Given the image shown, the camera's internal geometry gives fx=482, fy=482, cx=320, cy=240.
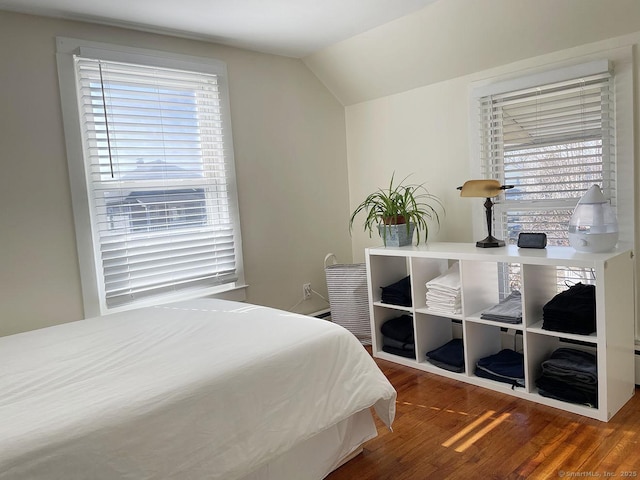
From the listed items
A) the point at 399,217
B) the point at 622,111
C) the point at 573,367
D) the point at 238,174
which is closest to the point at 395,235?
the point at 399,217

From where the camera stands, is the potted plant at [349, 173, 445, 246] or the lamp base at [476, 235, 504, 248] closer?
the lamp base at [476, 235, 504, 248]

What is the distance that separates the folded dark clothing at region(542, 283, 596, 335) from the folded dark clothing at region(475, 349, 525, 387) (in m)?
0.34

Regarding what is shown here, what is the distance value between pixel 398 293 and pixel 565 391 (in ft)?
3.59

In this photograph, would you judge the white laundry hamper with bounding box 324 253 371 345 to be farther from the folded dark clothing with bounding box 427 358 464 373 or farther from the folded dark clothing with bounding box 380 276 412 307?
the folded dark clothing with bounding box 427 358 464 373

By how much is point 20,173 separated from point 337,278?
2.06 meters

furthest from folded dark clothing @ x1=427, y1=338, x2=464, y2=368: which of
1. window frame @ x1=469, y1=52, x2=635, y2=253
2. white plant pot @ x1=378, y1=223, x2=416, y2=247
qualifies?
window frame @ x1=469, y1=52, x2=635, y2=253

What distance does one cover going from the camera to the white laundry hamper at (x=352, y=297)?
346 centimetres

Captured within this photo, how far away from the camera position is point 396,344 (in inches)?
125

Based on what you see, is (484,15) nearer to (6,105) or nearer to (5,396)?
(6,105)

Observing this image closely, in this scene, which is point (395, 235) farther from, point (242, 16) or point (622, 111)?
point (242, 16)

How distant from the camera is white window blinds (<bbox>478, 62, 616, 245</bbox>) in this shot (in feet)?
8.48

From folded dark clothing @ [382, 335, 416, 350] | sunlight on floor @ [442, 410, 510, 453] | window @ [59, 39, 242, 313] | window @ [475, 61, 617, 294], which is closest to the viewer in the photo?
sunlight on floor @ [442, 410, 510, 453]

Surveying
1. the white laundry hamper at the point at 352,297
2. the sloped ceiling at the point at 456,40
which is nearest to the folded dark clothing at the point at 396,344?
the white laundry hamper at the point at 352,297

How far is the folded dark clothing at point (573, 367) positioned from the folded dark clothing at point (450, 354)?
50cm
